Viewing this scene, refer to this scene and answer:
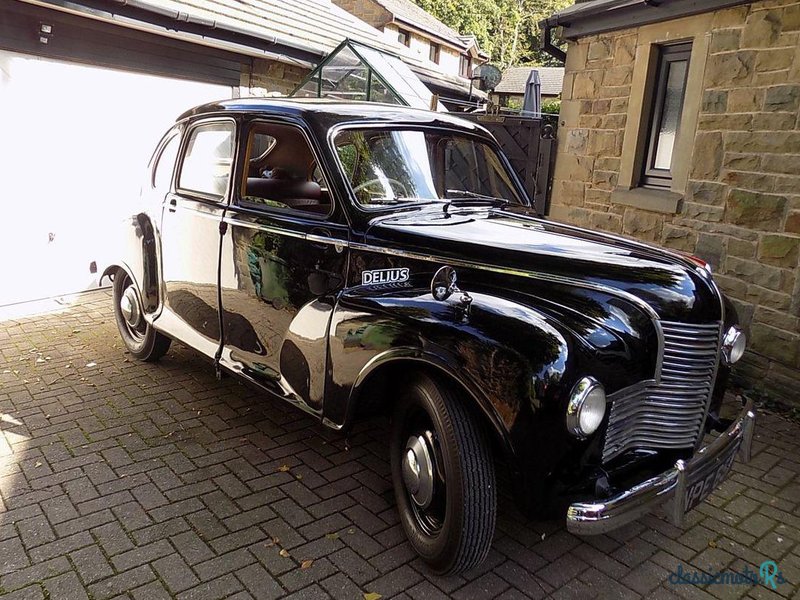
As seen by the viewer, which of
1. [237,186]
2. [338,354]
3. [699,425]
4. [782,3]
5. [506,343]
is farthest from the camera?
[782,3]

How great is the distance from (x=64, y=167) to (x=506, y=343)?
6.23m

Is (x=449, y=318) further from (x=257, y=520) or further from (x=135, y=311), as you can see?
(x=135, y=311)

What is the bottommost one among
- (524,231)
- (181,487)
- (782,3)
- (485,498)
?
(181,487)

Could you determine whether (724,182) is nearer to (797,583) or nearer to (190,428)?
(797,583)

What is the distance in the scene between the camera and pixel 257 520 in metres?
3.08

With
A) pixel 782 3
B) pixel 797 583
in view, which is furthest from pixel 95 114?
pixel 797 583

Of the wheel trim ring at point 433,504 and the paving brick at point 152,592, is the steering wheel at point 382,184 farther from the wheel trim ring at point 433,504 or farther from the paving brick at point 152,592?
the paving brick at point 152,592

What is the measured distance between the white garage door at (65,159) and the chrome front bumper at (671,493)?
6.06m

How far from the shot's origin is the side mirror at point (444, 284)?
273 cm

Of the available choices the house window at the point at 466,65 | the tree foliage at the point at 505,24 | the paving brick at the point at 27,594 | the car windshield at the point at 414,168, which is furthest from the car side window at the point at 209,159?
the tree foliage at the point at 505,24

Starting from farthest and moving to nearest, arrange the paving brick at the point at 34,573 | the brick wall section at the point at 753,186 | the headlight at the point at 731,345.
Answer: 1. the brick wall section at the point at 753,186
2. the headlight at the point at 731,345
3. the paving brick at the point at 34,573

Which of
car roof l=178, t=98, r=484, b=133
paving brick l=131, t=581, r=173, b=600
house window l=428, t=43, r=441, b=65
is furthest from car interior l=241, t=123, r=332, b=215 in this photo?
house window l=428, t=43, r=441, b=65

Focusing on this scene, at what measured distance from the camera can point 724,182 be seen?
521cm

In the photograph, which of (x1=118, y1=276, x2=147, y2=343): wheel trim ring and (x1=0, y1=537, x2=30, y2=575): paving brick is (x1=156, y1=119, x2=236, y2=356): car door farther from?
(x1=0, y1=537, x2=30, y2=575): paving brick
